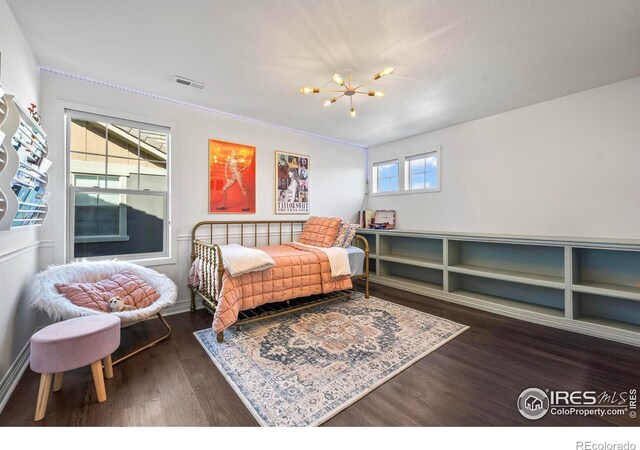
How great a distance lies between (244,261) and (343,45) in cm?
190

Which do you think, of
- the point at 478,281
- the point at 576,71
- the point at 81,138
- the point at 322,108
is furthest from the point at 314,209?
the point at 576,71

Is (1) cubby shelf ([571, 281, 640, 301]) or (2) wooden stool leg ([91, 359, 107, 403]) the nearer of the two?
(2) wooden stool leg ([91, 359, 107, 403])

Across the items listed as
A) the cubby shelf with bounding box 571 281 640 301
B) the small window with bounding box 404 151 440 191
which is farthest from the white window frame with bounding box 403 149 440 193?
the cubby shelf with bounding box 571 281 640 301

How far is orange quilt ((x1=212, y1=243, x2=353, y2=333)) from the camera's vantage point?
2163 mm

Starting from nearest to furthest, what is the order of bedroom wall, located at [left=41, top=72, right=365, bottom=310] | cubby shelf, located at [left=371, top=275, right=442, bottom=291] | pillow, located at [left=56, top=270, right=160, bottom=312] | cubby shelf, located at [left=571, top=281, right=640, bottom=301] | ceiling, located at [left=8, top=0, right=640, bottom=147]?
ceiling, located at [left=8, top=0, right=640, bottom=147], pillow, located at [left=56, top=270, right=160, bottom=312], cubby shelf, located at [left=571, top=281, right=640, bottom=301], bedroom wall, located at [left=41, top=72, right=365, bottom=310], cubby shelf, located at [left=371, top=275, right=442, bottom=291]

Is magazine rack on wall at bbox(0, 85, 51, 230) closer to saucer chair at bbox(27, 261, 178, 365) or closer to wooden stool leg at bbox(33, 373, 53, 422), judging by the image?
saucer chair at bbox(27, 261, 178, 365)

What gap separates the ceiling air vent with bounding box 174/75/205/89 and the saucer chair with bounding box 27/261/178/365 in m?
1.80

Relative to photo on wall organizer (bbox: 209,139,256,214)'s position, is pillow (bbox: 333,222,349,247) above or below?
below

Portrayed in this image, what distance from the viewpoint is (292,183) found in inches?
154

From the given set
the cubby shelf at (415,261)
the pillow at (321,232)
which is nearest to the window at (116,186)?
the pillow at (321,232)

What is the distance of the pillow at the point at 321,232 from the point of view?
334cm

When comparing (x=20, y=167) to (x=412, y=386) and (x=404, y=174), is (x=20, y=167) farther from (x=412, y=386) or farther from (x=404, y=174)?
(x=404, y=174)
